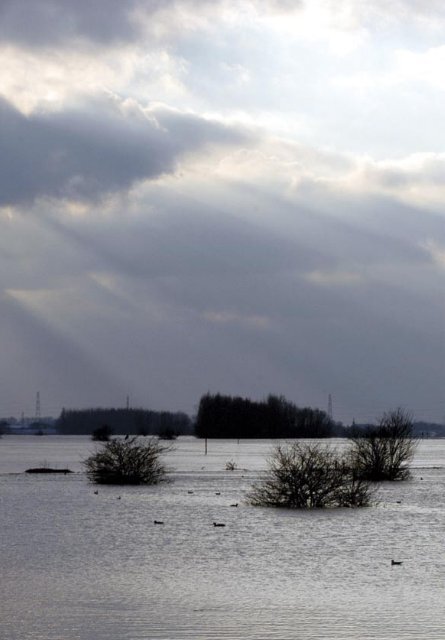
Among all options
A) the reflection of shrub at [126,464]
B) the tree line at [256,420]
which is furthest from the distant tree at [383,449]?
the tree line at [256,420]

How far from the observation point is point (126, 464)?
49.3 metres

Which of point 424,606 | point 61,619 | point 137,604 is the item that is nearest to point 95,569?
point 137,604

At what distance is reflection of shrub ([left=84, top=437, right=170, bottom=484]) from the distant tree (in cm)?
1054

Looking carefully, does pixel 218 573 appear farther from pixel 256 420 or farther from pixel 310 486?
pixel 256 420

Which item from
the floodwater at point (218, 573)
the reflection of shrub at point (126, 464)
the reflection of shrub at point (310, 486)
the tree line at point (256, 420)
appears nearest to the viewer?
the floodwater at point (218, 573)

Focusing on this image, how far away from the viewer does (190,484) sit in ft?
170

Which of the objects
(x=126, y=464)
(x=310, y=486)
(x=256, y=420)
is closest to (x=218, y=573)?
(x=310, y=486)

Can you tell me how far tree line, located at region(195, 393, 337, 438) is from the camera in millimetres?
188000

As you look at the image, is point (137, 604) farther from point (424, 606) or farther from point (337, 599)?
point (424, 606)

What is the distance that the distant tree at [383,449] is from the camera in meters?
54.1

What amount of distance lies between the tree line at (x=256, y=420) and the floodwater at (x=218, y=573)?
15207cm

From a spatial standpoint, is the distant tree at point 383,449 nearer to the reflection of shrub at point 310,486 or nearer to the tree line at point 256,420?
the reflection of shrub at point 310,486

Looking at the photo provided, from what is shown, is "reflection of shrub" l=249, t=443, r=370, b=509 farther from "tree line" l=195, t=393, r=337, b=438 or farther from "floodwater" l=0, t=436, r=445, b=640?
"tree line" l=195, t=393, r=337, b=438

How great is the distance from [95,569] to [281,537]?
6936 mm
